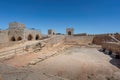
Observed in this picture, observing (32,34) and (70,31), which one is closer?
(32,34)

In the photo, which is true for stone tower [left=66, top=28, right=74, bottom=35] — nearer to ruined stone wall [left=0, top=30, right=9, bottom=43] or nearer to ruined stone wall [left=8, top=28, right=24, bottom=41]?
ruined stone wall [left=8, top=28, right=24, bottom=41]

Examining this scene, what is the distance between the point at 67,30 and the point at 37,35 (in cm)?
971

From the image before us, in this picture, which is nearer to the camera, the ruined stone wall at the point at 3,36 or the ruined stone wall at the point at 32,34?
the ruined stone wall at the point at 3,36

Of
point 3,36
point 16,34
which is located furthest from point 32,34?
point 3,36

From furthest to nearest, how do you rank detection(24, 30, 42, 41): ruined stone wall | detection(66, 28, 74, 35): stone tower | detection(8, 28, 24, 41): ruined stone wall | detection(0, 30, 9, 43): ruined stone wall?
1. detection(66, 28, 74, 35): stone tower
2. detection(24, 30, 42, 41): ruined stone wall
3. detection(8, 28, 24, 41): ruined stone wall
4. detection(0, 30, 9, 43): ruined stone wall

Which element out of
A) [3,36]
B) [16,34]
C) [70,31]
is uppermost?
[70,31]

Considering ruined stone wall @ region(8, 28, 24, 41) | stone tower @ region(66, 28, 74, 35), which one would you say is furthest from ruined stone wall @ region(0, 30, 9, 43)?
stone tower @ region(66, 28, 74, 35)

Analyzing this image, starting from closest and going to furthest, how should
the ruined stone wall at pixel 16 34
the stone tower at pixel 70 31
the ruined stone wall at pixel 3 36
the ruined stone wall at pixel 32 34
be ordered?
1. the ruined stone wall at pixel 3 36
2. the ruined stone wall at pixel 16 34
3. the ruined stone wall at pixel 32 34
4. the stone tower at pixel 70 31

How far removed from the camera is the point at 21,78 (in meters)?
4.71

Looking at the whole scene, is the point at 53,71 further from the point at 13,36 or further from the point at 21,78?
the point at 13,36

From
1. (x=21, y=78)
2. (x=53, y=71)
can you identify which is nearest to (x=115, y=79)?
(x=53, y=71)

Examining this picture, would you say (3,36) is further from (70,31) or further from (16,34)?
(70,31)

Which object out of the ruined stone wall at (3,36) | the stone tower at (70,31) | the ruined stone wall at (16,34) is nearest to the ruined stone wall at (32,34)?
the ruined stone wall at (16,34)

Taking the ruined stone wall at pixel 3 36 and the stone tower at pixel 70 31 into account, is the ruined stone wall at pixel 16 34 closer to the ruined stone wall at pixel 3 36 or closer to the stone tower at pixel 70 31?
the ruined stone wall at pixel 3 36
